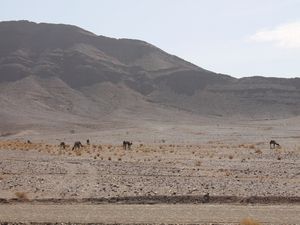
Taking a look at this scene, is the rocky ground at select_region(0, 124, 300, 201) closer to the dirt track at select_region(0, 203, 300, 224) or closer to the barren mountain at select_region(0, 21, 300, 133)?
the dirt track at select_region(0, 203, 300, 224)

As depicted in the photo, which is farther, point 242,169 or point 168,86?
point 168,86

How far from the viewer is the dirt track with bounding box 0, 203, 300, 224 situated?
1877 cm

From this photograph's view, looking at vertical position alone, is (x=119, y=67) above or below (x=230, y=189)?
above

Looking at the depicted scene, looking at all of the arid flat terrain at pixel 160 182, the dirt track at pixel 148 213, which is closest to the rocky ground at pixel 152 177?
the arid flat terrain at pixel 160 182

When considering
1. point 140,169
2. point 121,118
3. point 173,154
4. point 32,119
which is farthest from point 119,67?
point 140,169

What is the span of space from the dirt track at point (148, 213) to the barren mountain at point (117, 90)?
119 m

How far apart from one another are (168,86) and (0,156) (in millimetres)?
137358

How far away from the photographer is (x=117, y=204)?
22469mm

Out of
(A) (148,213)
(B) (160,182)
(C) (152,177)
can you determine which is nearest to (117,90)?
(C) (152,177)

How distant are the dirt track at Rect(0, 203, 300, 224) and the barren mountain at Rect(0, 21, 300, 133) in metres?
119

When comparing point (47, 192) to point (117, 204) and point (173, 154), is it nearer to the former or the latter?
point (117, 204)

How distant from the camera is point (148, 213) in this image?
65.9 feet

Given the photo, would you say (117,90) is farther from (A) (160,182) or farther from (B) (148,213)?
(B) (148,213)

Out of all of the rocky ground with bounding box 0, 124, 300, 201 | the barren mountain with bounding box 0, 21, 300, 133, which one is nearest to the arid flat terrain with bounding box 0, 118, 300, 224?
the rocky ground with bounding box 0, 124, 300, 201
